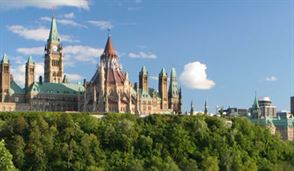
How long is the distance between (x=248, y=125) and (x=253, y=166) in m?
18.4

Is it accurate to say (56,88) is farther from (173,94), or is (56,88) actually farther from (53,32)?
(173,94)

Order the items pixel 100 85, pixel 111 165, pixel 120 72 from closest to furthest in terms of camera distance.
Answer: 1. pixel 111 165
2. pixel 100 85
3. pixel 120 72

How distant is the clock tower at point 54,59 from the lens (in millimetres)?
185375

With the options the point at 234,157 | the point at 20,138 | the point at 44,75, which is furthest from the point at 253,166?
the point at 44,75

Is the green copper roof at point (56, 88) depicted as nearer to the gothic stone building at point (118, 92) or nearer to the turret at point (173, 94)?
the gothic stone building at point (118, 92)

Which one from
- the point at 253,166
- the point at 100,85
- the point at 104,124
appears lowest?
the point at 253,166

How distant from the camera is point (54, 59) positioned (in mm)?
187125

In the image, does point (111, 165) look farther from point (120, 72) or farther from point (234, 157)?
point (120, 72)

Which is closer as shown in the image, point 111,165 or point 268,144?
point 111,165

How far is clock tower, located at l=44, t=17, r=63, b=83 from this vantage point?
18538cm

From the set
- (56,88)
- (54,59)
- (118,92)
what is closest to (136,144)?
(118,92)

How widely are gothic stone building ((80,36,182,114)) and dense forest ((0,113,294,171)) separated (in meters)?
40.1

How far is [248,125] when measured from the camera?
396 ft

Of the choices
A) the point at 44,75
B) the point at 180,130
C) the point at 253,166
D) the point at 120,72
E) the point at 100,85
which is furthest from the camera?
the point at 44,75
